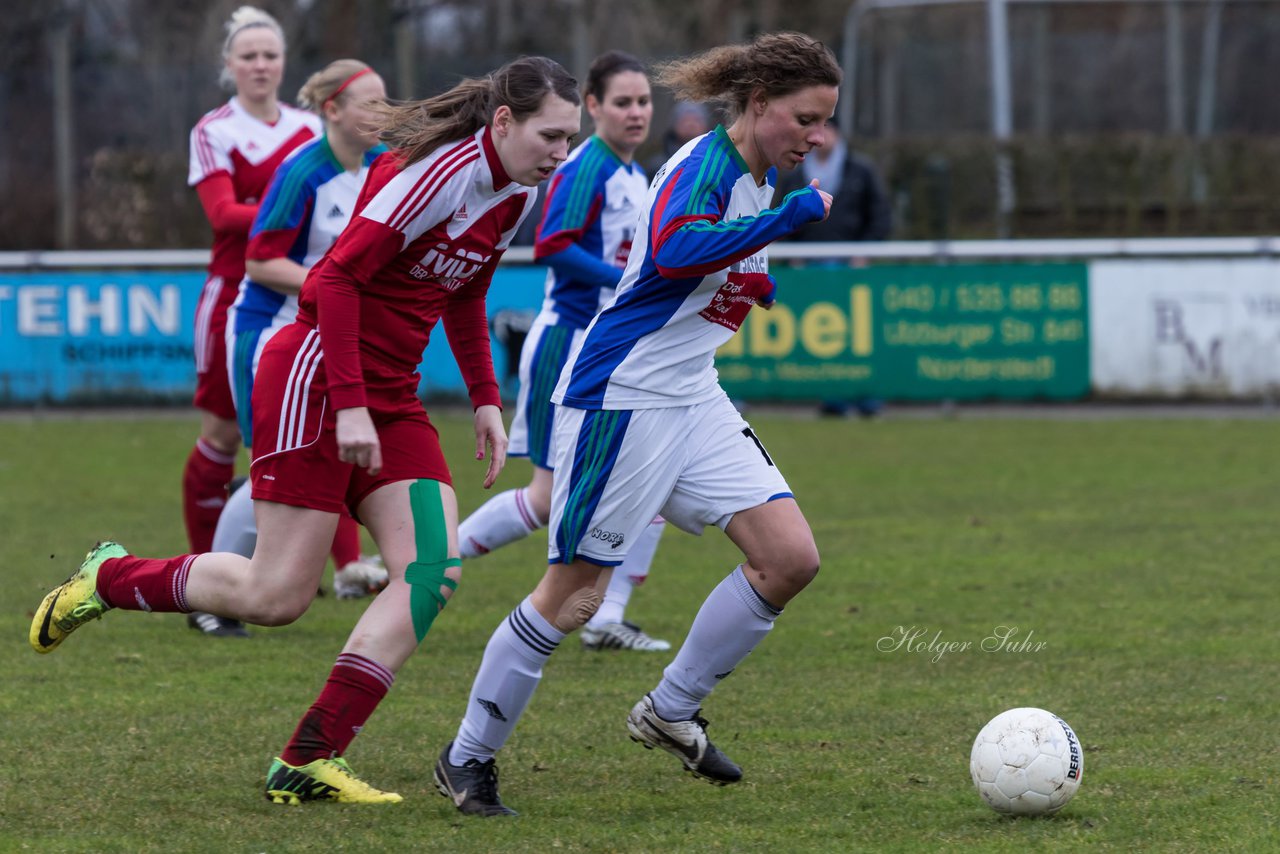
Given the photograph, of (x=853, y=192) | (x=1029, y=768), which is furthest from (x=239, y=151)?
(x=853, y=192)

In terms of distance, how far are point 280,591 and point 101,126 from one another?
67.8ft

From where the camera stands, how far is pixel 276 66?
753 centimetres

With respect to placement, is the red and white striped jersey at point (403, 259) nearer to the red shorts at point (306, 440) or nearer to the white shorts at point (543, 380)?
the red shorts at point (306, 440)

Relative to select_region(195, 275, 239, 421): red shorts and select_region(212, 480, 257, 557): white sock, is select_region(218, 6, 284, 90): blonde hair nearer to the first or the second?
select_region(195, 275, 239, 421): red shorts

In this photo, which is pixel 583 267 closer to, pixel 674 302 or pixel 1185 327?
pixel 674 302

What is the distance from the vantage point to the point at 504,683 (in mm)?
4727

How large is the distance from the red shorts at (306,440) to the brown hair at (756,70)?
1.14m

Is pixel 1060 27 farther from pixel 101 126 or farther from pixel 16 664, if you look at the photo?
pixel 16 664

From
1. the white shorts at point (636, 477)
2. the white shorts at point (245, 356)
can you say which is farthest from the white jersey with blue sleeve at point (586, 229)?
the white shorts at point (636, 477)

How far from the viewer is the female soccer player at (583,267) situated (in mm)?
6828

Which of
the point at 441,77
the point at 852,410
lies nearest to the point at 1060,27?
the point at 441,77

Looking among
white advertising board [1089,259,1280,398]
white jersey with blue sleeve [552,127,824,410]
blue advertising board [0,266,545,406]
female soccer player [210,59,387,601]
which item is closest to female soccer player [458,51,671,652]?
female soccer player [210,59,387,601]

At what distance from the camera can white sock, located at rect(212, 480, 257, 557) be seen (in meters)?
6.91

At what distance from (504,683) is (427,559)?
37 cm
